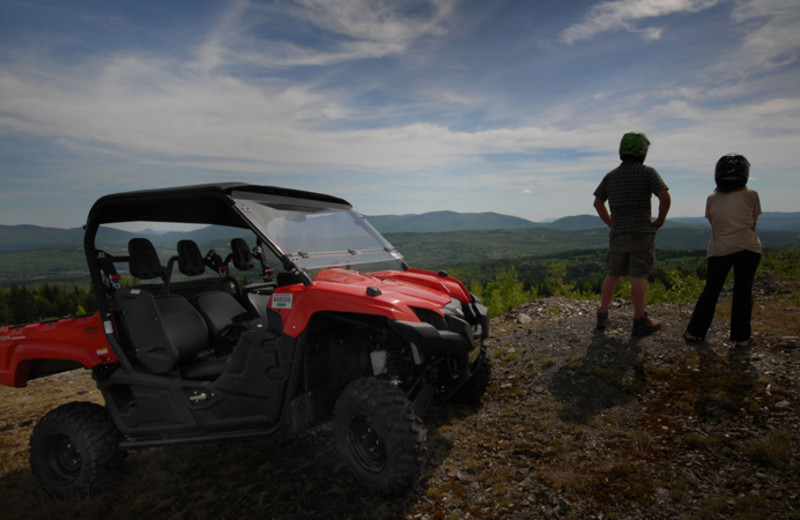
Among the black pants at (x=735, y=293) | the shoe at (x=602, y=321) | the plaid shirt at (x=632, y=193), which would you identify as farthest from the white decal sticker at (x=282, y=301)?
the black pants at (x=735, y=293)

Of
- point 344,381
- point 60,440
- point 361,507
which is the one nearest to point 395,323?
point 344,381

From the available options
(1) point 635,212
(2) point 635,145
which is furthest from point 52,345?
(2) point 635,145

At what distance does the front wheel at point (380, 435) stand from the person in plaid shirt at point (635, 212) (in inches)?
152

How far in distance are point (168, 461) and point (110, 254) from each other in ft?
7.68

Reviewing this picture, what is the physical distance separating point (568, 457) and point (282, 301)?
2.82 m

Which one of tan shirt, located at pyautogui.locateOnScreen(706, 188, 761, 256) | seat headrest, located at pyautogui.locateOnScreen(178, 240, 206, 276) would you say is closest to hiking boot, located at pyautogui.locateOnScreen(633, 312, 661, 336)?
tan shirt, located at pyautogui.locateOnScreen(706, 188, 761, 256)

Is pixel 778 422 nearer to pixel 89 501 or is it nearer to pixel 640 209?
pixel 640 209

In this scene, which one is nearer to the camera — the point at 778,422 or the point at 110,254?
the point at 778,422

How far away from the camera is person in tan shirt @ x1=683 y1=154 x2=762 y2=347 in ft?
16.3

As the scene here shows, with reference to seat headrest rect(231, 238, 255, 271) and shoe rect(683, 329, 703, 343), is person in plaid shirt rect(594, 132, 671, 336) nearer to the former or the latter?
shoe rect(683, 329, 703, 343)

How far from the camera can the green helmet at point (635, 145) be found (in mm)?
5410

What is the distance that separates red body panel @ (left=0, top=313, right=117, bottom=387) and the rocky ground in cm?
126

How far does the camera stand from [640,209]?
536 cm

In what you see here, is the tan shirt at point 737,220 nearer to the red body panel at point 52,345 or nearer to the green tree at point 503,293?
the red body panel at point 52,345
